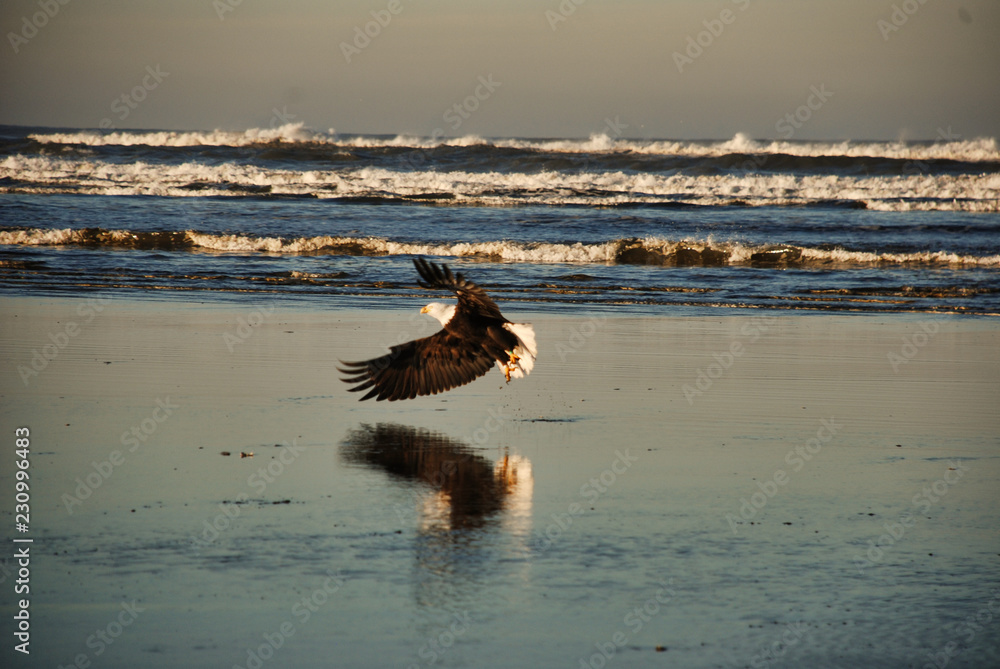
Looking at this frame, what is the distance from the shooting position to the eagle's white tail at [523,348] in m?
6.79

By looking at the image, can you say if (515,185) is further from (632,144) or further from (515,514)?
(515,514)

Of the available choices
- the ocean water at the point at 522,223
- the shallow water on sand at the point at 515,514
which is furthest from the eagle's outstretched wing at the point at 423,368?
the ocean water at the point at 522,223

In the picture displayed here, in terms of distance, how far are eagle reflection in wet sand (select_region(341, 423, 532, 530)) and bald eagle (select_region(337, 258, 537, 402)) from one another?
22.2 inches

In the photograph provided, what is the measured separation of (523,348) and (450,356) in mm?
491

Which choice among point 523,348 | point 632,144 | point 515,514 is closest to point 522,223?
point 523,348

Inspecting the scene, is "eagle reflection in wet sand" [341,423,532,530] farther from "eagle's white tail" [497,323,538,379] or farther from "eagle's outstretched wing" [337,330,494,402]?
"eagle's white tail" [497,323,538,379]

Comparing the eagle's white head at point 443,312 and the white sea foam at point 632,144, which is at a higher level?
the white sea foam at point 632,144

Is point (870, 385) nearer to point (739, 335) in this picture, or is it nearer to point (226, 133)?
point (739, 335)

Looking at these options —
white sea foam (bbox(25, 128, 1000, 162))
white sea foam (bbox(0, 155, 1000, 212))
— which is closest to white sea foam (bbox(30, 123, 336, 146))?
white sea foam (bbox(25, 128, 1000, 162))

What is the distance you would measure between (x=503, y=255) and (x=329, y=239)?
337 cm

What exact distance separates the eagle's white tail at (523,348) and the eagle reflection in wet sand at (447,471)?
1.04 metres

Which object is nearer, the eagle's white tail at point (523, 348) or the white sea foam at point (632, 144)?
the eagle's white tail at point (523, 348)

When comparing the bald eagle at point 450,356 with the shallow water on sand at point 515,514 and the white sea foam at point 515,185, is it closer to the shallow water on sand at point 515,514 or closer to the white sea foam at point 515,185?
the shallow water on sand at point 515,514

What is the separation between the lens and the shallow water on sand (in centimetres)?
321
